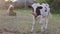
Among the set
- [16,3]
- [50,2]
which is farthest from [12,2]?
[50,2]

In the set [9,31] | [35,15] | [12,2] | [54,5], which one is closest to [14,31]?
[9,31]

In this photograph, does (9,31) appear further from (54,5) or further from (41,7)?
(54,5)

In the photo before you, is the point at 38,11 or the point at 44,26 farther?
the point at 44,26

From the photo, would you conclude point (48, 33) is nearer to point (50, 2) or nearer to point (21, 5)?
point (50, 2)

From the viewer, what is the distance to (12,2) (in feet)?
60.0

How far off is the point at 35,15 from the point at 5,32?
1.30m

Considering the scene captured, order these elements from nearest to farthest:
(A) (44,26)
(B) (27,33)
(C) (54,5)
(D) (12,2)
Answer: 1. (B) (27,33)
2. (A) (44,26)
3. (C) (54,5)
4. (D) (12,2)

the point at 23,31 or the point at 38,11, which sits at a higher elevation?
the point at 38,11

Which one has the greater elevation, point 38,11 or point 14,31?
point 38,11

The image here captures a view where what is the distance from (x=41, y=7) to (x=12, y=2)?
37.8 feet

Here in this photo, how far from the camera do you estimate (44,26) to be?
7738mm

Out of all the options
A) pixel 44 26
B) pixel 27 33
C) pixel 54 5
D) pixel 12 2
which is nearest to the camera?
pixel 27 33

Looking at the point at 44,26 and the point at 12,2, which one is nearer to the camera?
the point at 44,26

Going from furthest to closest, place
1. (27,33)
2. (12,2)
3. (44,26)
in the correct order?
(12,2) < (44,26) < (27,33)
